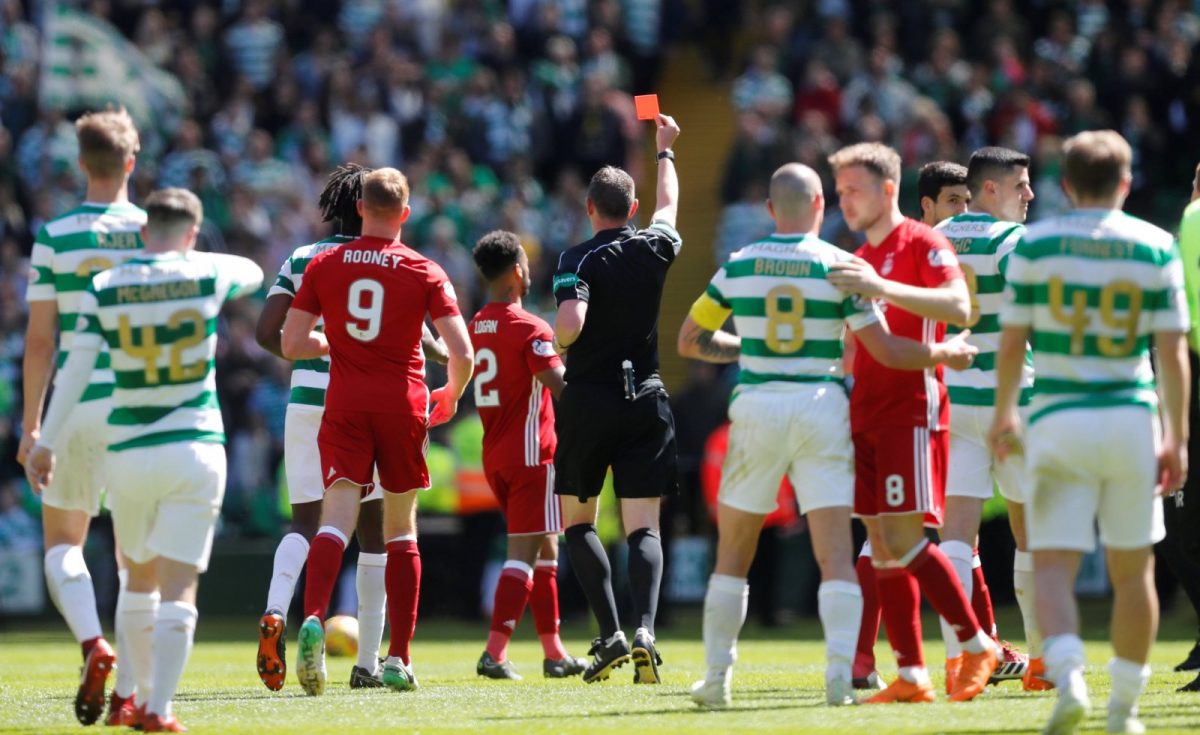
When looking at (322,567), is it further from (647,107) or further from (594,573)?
(647,107)

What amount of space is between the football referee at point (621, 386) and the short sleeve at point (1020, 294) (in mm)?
2968

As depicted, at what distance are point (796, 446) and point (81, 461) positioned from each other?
2.98 metres

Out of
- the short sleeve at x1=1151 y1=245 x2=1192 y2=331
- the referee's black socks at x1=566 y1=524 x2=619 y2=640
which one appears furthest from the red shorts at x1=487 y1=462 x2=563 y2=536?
the short sleeve at x1=1151 y1=245 x2=1192 y2=331

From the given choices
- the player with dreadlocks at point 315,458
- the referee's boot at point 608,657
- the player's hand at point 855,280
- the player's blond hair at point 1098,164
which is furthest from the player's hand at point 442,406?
the player's blond hair at point 1098,164

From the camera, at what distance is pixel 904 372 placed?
779 cm

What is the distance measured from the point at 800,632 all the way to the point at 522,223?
658 centimetres

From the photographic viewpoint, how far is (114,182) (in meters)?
7.70

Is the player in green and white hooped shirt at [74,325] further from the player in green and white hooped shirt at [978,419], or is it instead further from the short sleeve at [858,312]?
the player in green and white hooped shirt at [978,419]

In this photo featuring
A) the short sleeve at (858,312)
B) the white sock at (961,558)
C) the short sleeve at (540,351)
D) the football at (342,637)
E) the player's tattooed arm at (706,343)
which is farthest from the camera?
the football at (342,637)

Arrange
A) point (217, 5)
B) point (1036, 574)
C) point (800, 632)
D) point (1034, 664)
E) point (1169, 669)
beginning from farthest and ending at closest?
point (217, 5)
point (800, 632)
point (1169, 669)
point (1034, 664)
point (1036, 574)

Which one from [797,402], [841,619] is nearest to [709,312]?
[797,402]

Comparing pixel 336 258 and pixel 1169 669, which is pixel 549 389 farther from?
pixel 1169 669

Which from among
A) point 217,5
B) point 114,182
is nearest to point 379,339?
point 114,182

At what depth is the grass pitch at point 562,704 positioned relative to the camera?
7.16 metres
